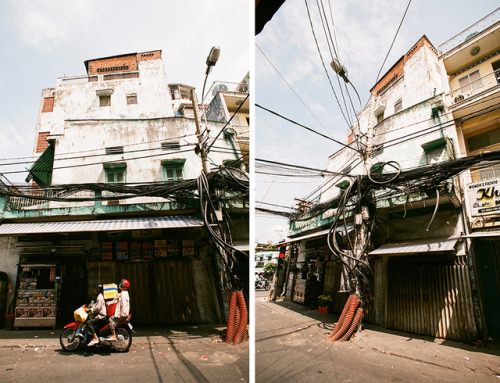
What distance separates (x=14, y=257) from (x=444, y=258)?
39.2ft

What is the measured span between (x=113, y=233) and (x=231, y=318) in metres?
4.50

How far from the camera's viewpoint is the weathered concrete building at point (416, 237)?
24.2ft

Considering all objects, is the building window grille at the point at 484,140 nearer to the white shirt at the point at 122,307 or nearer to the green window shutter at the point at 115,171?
the white shirt at the point at 122,307

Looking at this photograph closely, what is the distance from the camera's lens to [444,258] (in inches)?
306

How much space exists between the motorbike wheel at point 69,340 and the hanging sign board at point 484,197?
9.16 m

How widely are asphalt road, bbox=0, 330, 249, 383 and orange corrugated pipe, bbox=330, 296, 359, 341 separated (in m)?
2.32

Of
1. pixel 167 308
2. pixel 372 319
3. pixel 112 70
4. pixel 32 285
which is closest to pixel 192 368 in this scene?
pixel 167 308

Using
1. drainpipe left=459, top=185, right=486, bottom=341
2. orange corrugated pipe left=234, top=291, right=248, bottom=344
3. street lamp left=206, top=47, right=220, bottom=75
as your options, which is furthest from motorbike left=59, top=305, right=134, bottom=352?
drainpipe left=459, top=185, right=486, bottom=341

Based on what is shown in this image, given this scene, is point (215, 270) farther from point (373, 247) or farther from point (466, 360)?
point (466, 360)

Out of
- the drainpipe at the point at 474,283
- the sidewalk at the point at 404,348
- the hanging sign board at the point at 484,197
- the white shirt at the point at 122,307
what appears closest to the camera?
the sidewalk at the point at 404,348

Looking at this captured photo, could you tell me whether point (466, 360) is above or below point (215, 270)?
below

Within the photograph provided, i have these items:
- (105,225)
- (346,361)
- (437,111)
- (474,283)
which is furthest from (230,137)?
(474,283)

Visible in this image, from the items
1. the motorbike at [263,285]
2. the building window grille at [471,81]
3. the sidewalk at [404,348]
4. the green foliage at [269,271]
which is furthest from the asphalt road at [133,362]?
the green foliage at [269,271]

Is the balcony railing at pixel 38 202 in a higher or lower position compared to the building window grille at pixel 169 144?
lower
